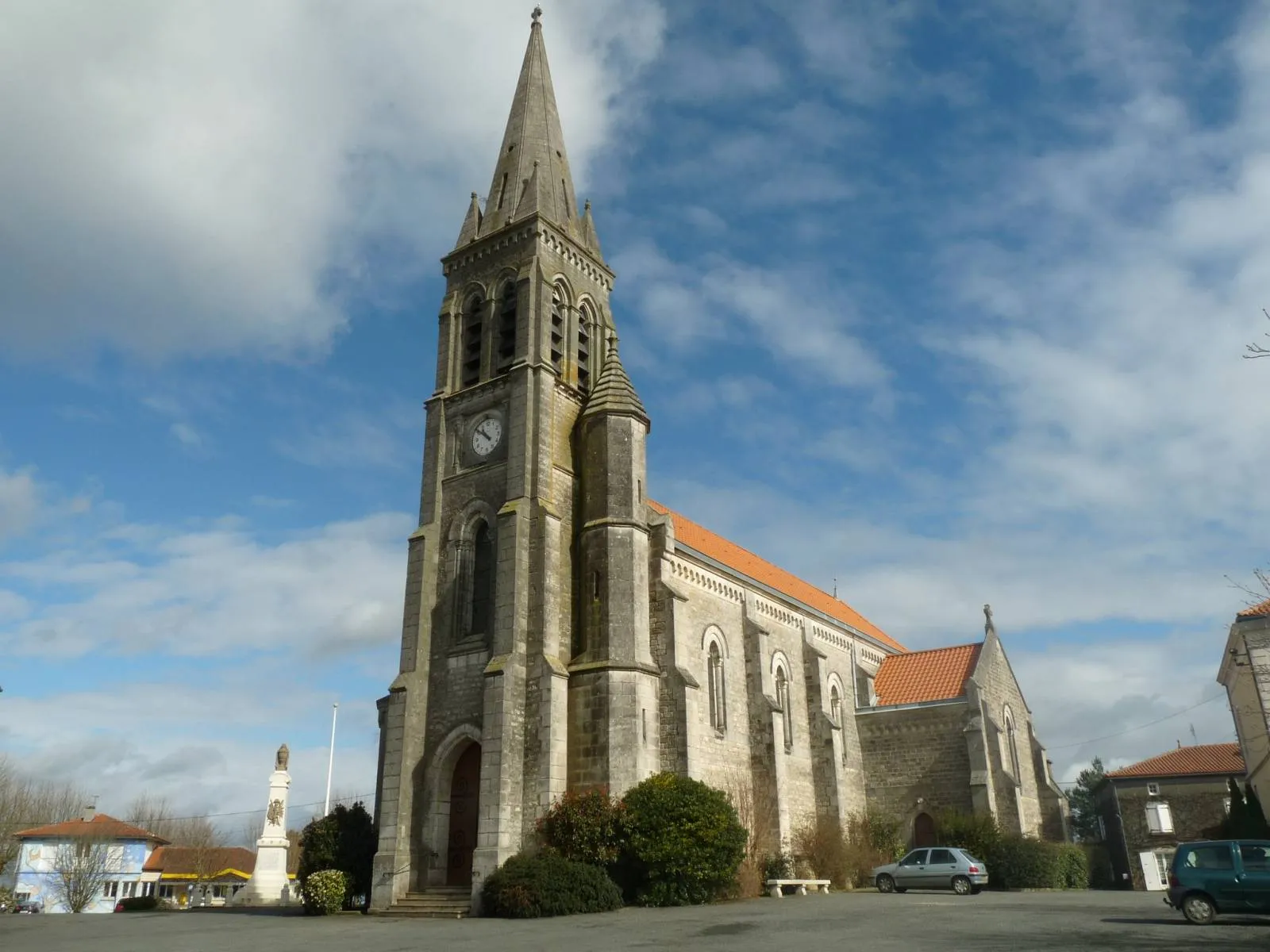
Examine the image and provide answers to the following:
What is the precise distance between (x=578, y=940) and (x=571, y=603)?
509 inches

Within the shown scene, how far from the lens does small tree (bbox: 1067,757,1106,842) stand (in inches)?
2569

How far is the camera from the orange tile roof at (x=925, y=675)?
3622 centimetres

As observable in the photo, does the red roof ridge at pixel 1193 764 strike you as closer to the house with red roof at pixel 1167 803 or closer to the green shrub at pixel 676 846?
the house with red roof at pixel 1167 803

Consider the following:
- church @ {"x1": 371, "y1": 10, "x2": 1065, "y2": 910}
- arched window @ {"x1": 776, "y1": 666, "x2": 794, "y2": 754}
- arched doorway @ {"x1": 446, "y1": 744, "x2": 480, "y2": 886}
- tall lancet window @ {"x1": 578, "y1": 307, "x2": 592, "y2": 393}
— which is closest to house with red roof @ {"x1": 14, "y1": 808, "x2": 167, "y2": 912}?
church @ {"x1": 371, "y1": 10, "x2": 1065, "y2": 910}

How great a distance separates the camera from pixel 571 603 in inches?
1064

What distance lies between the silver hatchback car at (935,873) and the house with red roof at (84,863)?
40.5 meters

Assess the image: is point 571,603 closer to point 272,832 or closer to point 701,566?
point 701,566

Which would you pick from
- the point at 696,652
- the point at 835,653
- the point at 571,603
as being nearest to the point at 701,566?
the point at 696,652

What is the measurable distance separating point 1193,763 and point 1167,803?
2854mm

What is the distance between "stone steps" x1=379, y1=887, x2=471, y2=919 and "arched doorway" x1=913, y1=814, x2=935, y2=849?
17442mm

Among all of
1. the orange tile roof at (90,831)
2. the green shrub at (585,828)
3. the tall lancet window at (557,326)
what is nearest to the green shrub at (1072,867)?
the green shrub at (585,828)

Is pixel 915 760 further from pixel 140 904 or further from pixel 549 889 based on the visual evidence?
pixel 140 904

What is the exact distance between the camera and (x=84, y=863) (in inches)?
1987

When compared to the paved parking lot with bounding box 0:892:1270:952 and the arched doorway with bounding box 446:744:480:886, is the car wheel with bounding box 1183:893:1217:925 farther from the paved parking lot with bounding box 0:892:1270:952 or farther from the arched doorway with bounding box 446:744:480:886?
the arched doorway with bounding box 446:744:480:886
